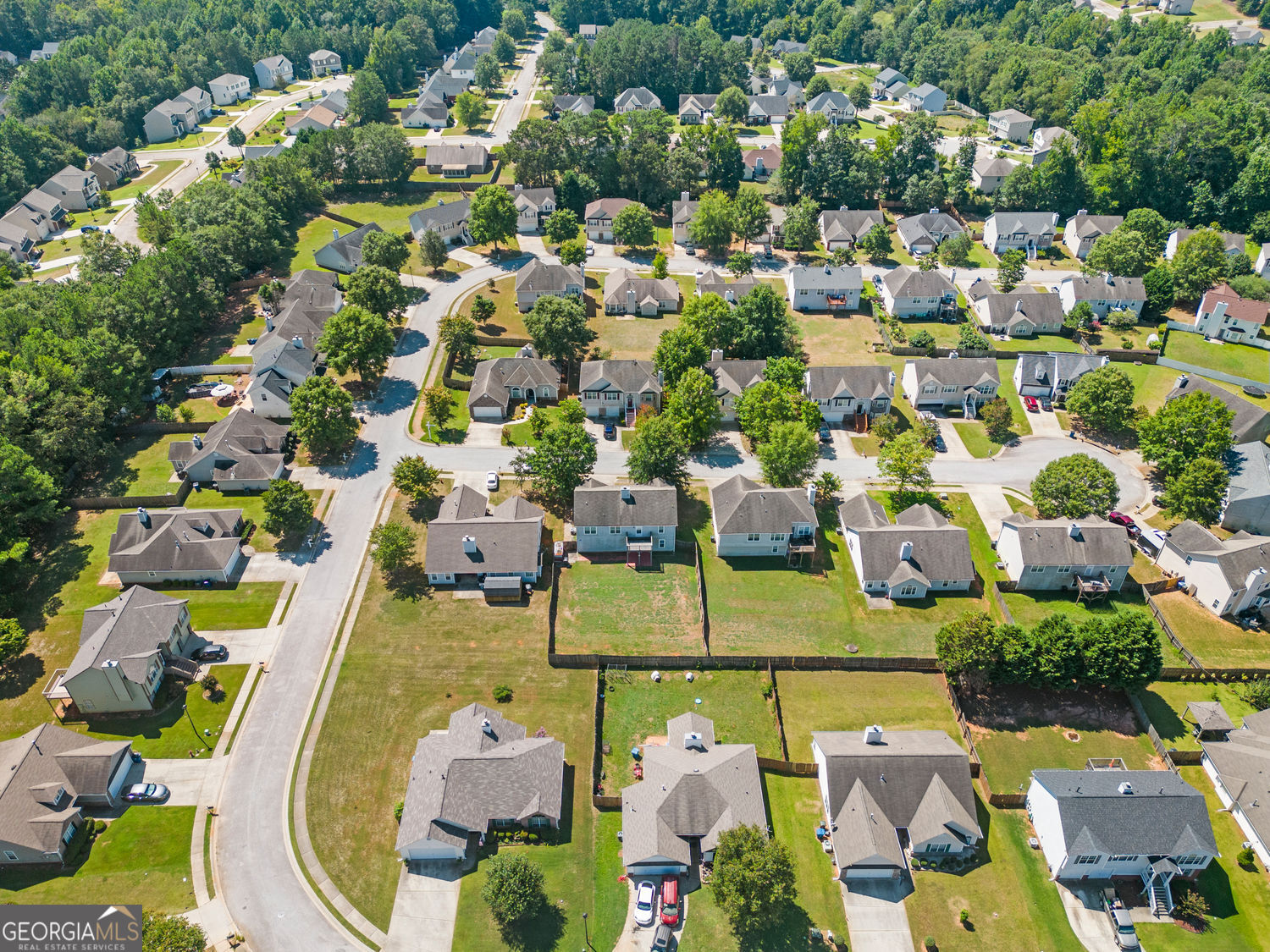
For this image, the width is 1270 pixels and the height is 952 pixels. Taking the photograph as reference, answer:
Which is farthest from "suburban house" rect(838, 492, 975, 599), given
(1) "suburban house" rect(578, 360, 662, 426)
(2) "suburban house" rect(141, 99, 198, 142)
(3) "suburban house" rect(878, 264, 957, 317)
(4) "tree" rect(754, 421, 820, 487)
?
(2) "suburban house" rect(141, 99, 198, 142)

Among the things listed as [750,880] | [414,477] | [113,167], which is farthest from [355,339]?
[113,167]

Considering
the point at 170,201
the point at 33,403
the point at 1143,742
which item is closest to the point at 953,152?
the point at 1143,742

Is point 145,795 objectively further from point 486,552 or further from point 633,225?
point 633,225

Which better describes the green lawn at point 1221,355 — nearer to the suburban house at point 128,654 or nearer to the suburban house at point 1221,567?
the suburban house at point 1221,567

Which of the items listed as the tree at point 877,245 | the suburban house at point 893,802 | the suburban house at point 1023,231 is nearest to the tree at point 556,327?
the tree at point 877,245

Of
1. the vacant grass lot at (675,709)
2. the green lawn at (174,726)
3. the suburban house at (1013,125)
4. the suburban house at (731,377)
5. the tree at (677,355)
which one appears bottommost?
the green lawn at (174,726)

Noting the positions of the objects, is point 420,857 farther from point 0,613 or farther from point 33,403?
point 33,403

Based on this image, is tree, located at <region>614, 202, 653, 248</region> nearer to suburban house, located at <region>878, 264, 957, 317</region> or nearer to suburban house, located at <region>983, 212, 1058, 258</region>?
suburban house, located at <region>878, 264, 957, 317</region>
